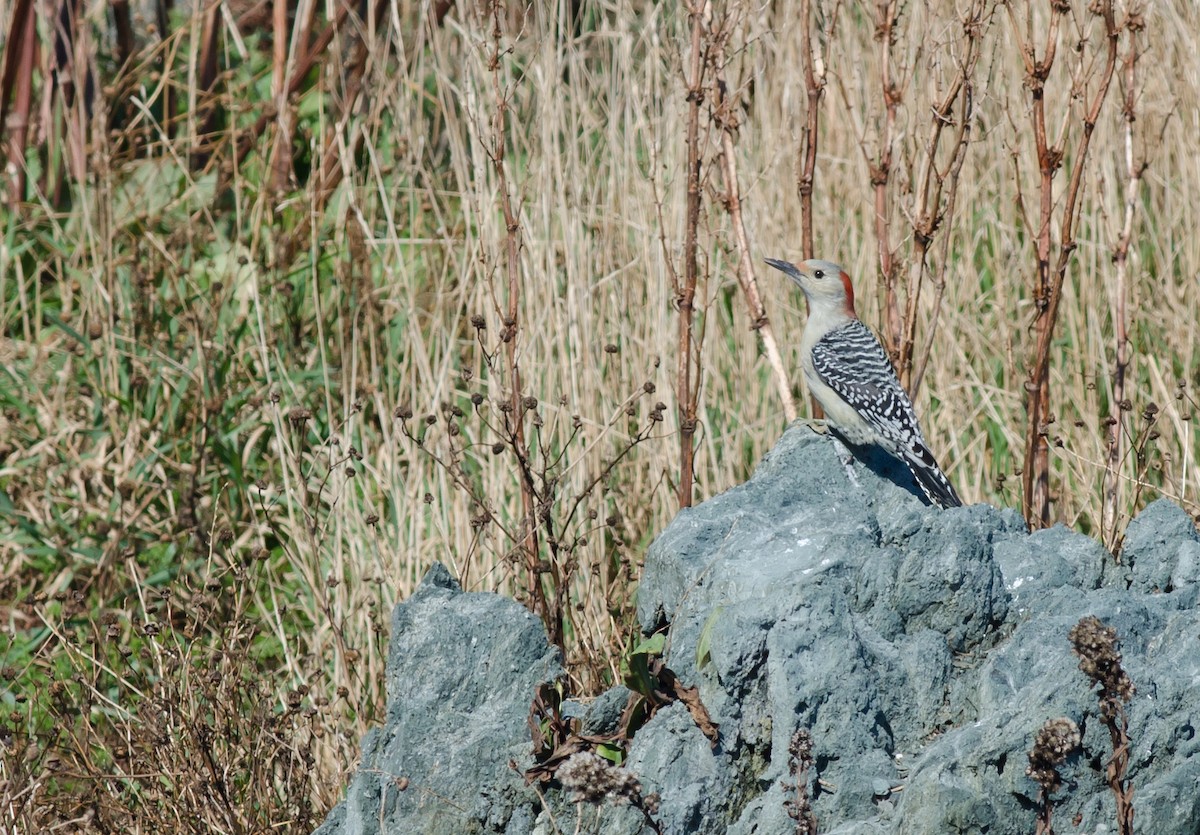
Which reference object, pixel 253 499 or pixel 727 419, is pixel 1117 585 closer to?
pixel 727 419

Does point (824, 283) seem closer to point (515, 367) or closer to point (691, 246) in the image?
point (691, 246)

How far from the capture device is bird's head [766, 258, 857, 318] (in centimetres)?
455

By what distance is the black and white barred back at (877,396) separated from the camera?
4.03 meters

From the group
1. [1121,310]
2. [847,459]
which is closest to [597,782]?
[847,459]

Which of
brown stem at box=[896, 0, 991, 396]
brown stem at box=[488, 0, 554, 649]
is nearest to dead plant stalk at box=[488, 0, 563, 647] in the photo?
brown stem at box=[488, 0, 554, 649]

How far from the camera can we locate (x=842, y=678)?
9.18ft

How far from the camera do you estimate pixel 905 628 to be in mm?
3068

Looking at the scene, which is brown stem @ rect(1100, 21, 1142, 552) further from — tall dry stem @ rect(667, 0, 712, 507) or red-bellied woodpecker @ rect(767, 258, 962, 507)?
tall dry stem @ rect(667, 0, 712, 507)

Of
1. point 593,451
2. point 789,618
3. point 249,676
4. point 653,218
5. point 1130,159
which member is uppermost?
point 1130,159

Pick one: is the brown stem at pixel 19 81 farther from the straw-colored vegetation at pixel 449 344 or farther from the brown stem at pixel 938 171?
the brown stem at pixel 938 171

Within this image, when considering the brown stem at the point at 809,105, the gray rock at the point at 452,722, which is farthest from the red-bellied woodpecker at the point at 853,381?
the gray rock at the point at 452,722

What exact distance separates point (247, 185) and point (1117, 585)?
467cm

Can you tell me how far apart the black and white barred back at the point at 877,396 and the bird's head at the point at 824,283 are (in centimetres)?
8

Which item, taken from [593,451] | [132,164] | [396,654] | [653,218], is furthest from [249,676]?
[132,164]
